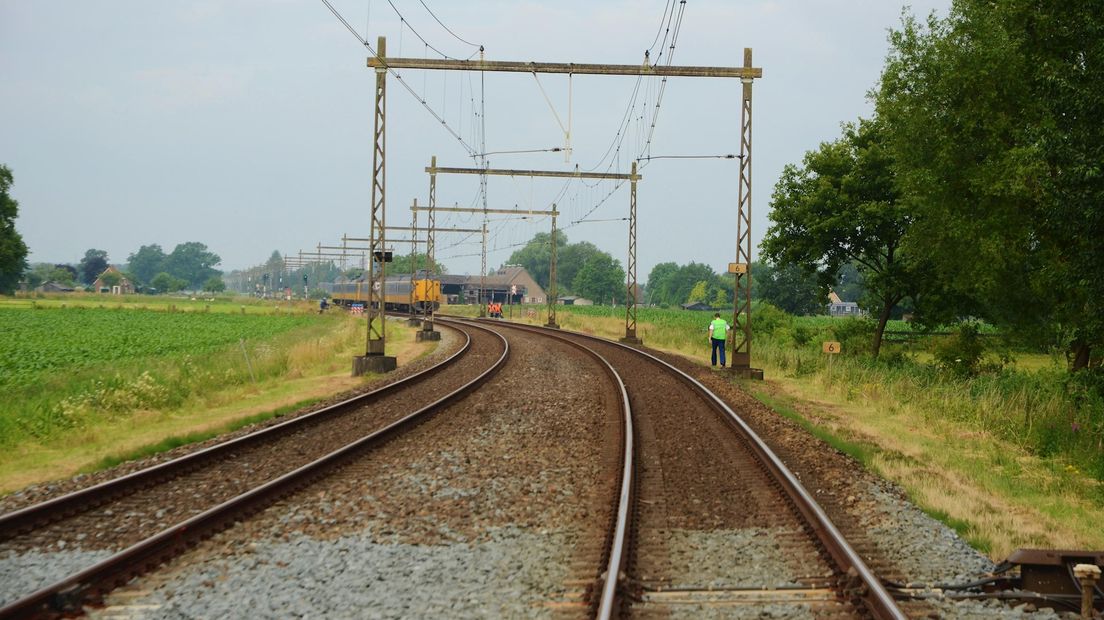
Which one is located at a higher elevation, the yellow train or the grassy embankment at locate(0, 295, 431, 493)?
the yellow train

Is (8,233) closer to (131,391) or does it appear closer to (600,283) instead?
(131,391)

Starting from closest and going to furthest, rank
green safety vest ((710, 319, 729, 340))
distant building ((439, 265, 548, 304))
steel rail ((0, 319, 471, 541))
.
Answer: steel rail ((0, 319, 471, 541)) < green safety vest ((710, 319, 729, 340)) < distant building ((439, 265, 548, 304))

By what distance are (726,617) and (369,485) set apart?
5.04 meters

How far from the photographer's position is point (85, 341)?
3609 cm

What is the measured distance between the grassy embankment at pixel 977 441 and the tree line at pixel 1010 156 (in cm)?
173

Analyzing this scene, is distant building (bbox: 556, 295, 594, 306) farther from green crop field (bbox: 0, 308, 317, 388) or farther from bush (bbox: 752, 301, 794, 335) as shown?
green crop field (bbox: 0, 308, 317, 388)

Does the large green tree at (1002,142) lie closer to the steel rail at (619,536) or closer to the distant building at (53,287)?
the steel rail at (619,536)

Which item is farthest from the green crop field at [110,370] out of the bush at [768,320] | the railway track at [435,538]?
the bush at [768,320]

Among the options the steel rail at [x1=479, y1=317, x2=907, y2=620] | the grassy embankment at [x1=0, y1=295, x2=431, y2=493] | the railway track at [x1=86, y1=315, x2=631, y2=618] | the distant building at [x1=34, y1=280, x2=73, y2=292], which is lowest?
the grassy embankment at [x1=0, y1=295, x2=431, y2=493]

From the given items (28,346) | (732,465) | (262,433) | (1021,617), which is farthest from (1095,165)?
(28,346)

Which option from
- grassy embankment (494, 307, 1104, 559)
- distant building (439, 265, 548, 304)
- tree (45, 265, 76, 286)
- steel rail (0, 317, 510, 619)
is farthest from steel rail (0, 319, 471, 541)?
tree (45, 265, 76, 286)

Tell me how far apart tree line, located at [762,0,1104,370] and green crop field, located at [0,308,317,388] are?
885 inches

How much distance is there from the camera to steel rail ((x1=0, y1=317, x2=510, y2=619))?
17.4ft

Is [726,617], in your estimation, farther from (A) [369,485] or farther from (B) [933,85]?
(B) [933,85]
